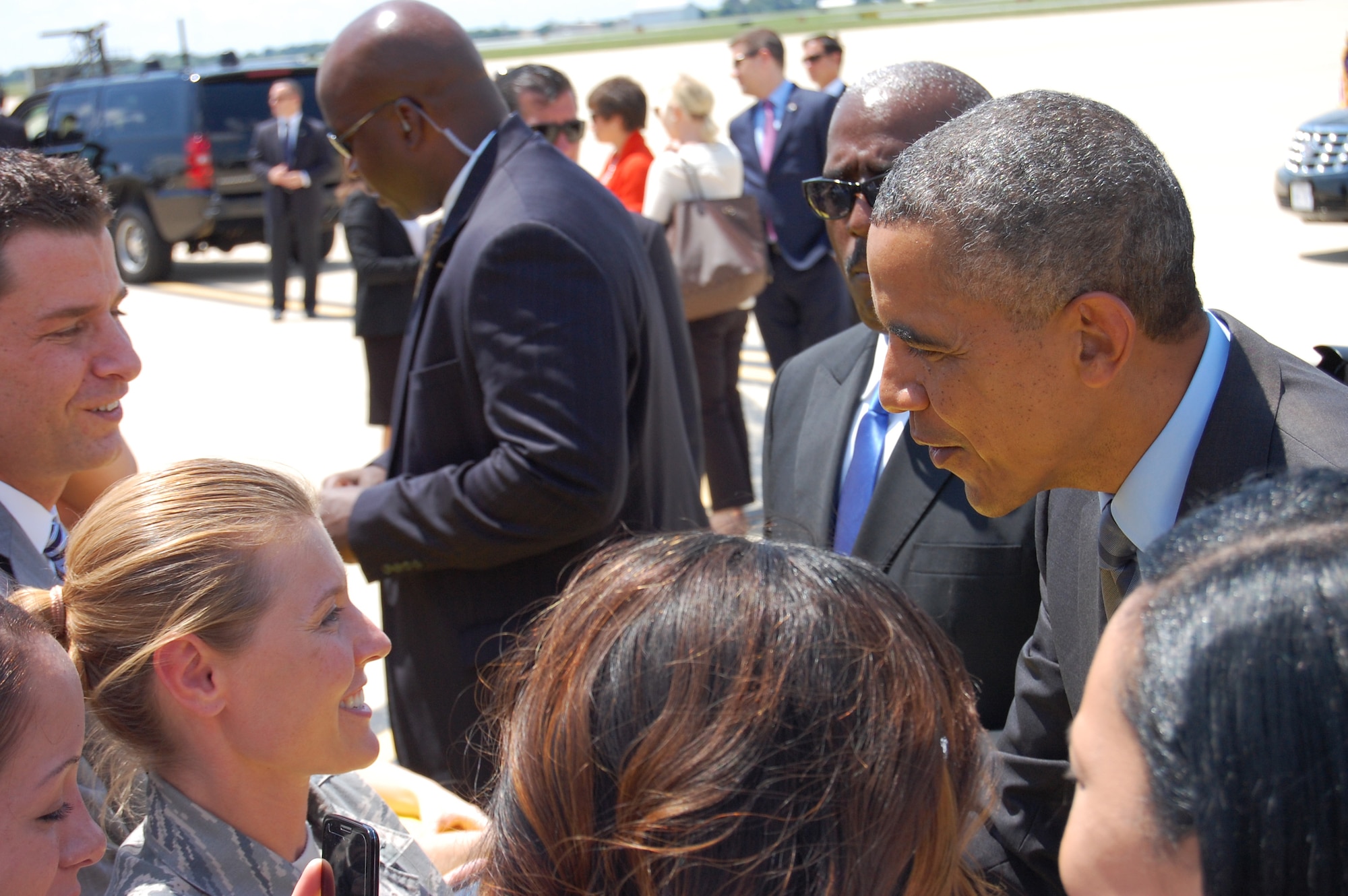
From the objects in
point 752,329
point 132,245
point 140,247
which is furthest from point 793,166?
point 132,245

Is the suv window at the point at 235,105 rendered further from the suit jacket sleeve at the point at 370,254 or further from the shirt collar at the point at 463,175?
the shirt collar at the point at 463,175

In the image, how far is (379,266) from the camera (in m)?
Answer: 5.57

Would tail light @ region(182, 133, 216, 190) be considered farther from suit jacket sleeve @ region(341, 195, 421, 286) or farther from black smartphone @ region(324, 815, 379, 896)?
black smartphone @ region(324, 815, 379, 896)

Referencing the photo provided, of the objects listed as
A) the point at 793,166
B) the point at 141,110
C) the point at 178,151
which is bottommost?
the point at 178,151

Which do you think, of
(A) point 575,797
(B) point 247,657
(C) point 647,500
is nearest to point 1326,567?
(A) point 575,797

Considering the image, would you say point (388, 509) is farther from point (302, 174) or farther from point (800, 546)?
point (302, 174)

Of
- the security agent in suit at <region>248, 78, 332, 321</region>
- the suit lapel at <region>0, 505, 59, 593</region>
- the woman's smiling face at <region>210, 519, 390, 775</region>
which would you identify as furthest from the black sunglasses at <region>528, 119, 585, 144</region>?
the security agent in suit at <region>248, 78, 332, 321</region>

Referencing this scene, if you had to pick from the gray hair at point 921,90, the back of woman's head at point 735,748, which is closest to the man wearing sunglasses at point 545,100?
the gray hair at point 921,90

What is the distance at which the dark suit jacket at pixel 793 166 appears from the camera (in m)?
6.67

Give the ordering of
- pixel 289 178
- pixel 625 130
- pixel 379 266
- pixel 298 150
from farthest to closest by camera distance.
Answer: pixel 298 150
pixel 289 178
pixel 625 130
pixel 379 266

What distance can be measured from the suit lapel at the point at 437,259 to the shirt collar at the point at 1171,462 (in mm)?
1704

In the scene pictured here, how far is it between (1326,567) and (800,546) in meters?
0.56

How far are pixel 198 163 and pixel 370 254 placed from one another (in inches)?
352

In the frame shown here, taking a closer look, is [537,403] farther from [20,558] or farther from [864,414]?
[20,558]
